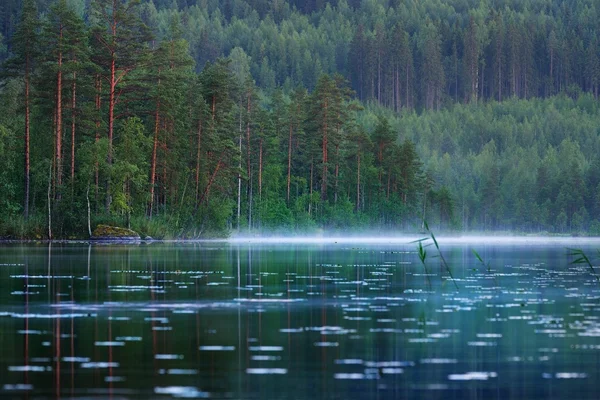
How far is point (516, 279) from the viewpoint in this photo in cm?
3334

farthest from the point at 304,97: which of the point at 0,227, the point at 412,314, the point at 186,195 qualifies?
the point at 412,314

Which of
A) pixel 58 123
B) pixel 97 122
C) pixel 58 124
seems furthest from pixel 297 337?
pixel 97 122

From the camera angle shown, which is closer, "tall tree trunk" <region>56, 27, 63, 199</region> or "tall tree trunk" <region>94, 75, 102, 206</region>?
"tall tree trunk" <region>56, 27, 63, 199</region>

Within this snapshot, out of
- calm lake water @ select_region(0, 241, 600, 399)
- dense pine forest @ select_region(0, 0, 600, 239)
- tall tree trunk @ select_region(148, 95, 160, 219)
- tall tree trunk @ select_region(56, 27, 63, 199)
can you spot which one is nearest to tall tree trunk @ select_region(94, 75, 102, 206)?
dense pine forest @ select_region(0, 0, 600, 239)

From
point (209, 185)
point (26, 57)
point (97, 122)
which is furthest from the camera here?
point (209, 185)

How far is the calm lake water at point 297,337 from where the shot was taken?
13305 millimetres

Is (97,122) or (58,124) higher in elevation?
(97,122)

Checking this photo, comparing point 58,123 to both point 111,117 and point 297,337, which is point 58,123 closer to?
point 111,117

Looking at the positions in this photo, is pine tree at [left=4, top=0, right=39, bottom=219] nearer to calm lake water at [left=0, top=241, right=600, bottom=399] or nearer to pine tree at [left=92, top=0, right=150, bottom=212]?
pine tree at [left=92, top=0, right=150, bottom=212]

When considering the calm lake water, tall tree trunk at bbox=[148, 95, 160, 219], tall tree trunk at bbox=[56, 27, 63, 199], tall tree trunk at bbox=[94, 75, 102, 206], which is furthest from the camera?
tall tree trunk at bbox=[148, 95, 160, 219]

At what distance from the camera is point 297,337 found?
18.0 meters

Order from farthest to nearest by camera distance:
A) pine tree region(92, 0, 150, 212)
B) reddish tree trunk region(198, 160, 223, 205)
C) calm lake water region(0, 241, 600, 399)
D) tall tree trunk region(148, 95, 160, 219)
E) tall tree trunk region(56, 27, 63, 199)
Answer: reddish tree trunk region(198, 160, 223, 205) → tall tree trunk region(148, 95, 160, 219) → pine tree region(92, 0, 150, 212) → tall tree trunk region(56, 27, 63, 199) → calm lake water region(0, 241, 600, 399)

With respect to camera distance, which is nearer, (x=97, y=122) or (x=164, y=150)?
(x=97, y=122)

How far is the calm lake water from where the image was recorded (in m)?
13.3
